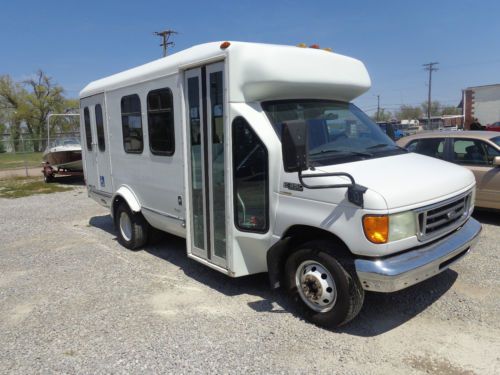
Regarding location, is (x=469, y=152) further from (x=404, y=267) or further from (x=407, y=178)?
(x=404, y=267)

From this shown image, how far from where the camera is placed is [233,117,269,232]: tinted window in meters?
4.08

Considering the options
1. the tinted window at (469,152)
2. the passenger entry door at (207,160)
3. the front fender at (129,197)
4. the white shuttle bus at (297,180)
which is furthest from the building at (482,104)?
the passenger entry door at (207,160)

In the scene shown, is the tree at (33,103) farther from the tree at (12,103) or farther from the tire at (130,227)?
the tire at (130,227)

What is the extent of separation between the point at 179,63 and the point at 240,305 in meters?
2.84

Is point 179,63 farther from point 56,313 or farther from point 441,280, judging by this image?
point 441,280

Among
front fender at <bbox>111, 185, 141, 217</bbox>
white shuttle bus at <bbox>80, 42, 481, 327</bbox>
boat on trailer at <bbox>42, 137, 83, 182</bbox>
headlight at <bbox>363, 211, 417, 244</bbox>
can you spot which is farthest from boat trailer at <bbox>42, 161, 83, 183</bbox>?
headlight at <bbox>363, 211, 417, 244</bbox>

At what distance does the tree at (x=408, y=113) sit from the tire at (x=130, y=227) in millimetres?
89800

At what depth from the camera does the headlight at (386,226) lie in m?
3.29

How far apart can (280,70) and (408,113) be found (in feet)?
310

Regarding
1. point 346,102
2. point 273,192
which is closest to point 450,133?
point 346,102

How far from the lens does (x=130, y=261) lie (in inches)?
244

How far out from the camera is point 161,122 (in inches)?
213

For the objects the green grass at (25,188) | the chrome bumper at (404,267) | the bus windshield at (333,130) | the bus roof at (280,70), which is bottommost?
the green grass at (25,188)

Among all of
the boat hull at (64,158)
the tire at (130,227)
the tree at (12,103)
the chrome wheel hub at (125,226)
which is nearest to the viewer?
the tire at (130,227)
